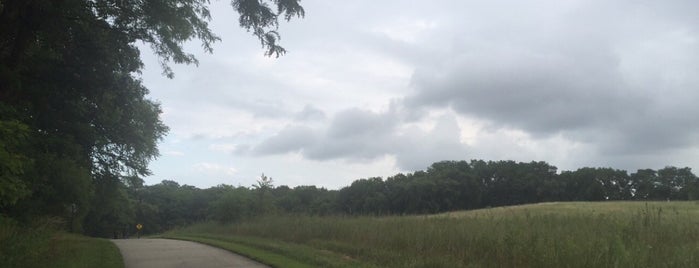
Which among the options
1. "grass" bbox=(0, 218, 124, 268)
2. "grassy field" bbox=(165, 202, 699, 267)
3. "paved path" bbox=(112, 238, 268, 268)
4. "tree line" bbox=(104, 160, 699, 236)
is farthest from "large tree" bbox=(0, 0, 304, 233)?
"tree line" bbox=(104, 160, 699, 236)

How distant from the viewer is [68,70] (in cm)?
1761

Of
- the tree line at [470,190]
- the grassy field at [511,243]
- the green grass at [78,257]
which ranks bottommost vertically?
the green grass at [78,257]

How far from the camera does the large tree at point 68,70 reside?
12750mm

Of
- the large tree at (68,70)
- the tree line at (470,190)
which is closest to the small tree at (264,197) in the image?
the large tree at (68,70)

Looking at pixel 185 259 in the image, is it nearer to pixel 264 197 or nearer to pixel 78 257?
pixel 78 257

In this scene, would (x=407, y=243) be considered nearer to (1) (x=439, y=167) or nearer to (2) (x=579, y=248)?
(2) (x=579, y=248)

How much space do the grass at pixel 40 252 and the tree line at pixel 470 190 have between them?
7062 cm

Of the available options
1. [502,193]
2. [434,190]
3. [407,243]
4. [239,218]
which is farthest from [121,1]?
[502,193]

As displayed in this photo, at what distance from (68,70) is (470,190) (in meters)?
96.8

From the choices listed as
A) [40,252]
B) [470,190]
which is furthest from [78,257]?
[470,190]

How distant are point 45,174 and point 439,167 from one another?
104807 millimetres

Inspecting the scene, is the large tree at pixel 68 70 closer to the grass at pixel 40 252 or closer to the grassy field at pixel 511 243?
the grass at pixel 40 252

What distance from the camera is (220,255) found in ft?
55.2

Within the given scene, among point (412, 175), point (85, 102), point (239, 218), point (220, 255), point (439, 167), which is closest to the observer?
point (220, 255)
